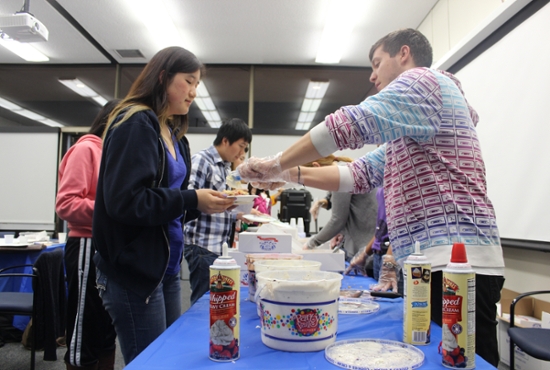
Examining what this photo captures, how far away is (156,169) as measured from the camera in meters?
1.16

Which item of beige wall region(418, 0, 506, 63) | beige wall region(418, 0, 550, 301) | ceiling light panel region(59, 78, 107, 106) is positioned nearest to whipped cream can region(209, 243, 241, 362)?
beige wall region(418, 0, 550, 301)

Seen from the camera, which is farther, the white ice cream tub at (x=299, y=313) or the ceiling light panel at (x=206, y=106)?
the ceiling light panel at (x=206, y=106)

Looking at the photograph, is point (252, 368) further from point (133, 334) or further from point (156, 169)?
point (156, 169)

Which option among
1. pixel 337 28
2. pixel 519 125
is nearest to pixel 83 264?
pixel 519 125

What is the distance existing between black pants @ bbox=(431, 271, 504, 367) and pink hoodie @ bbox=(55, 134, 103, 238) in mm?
1415

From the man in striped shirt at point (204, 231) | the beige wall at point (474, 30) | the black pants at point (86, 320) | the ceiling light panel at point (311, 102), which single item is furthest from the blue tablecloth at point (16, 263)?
the ceiling light panel at point (311, 102)

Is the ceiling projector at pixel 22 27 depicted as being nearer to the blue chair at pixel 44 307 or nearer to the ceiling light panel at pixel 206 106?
the blue chair at pixel 44 307

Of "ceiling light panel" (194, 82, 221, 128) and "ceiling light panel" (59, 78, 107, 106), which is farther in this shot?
"ceiling light panel" (194, 82, 221, 128)

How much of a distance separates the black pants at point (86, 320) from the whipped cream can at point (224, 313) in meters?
0.93

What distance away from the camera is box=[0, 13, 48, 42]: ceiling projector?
3.35 meters

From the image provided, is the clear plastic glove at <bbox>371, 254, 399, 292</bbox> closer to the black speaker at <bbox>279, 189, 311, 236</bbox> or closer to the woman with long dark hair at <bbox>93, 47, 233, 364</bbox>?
the woman with long dark hair at <bbox>93, 47, 233, 364</bbox>

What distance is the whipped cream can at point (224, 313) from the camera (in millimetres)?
806

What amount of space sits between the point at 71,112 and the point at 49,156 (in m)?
1.36

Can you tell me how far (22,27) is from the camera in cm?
340
